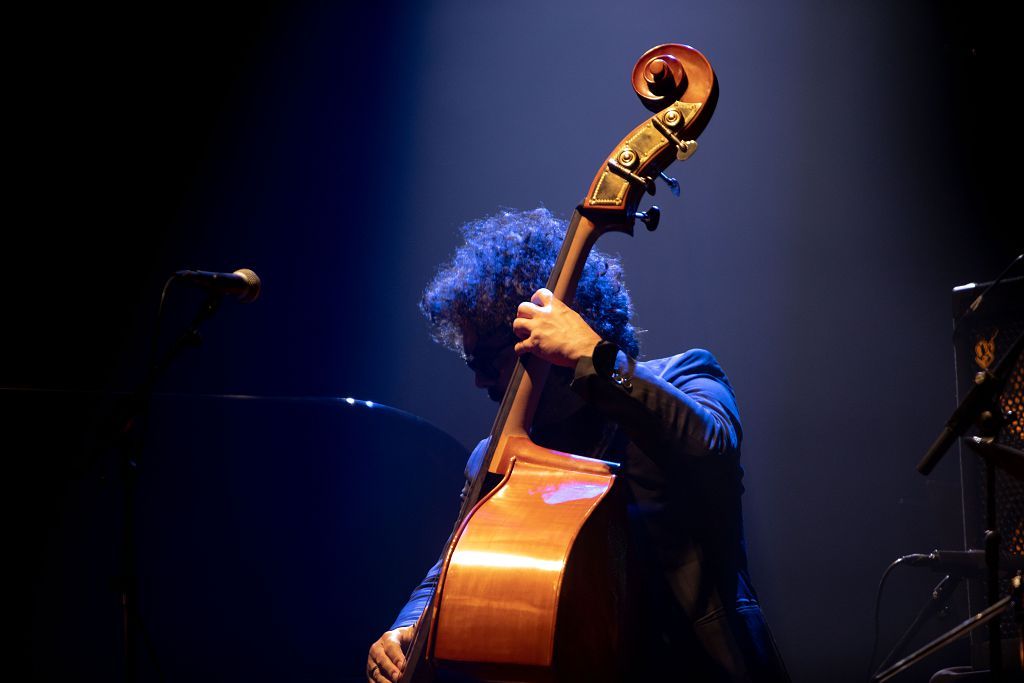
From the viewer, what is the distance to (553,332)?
193 centimetres

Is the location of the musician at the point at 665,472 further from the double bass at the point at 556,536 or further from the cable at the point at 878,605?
the cable at the point at 878,605

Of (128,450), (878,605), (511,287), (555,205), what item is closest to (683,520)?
(511,287)

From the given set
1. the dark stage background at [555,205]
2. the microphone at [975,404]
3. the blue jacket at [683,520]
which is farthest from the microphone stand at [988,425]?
the dark stage background at [555,205]

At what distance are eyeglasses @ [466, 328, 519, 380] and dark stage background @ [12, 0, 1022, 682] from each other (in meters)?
1.41

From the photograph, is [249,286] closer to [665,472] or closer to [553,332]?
[553,332]

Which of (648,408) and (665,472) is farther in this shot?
(665,472)

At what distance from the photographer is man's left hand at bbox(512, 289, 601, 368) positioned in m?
1.91

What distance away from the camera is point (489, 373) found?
2480 mm

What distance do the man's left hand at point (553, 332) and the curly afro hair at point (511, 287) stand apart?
0.55 metres

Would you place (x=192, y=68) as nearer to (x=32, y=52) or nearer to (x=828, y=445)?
(x=32, y=52)

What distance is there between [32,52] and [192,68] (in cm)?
65

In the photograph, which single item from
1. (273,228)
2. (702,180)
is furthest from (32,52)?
(702,180)

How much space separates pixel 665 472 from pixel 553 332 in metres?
0.49

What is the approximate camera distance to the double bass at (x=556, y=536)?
157 centimetres
